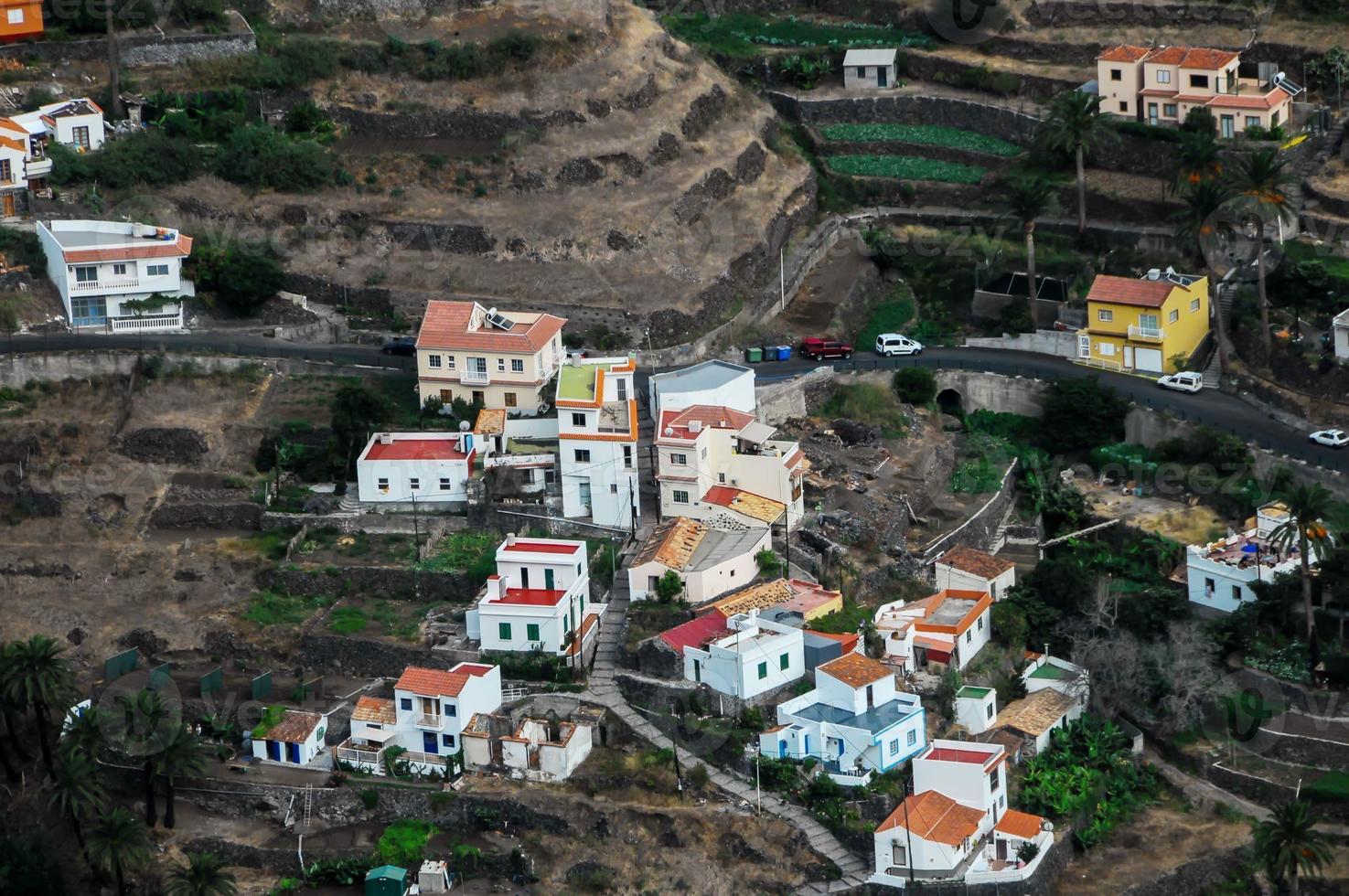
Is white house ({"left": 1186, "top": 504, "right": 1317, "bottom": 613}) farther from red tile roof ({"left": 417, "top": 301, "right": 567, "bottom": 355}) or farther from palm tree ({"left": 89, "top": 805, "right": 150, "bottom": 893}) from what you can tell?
palm tree ({"left": 89, "top": 805, "right": 150, "bottom": 893})

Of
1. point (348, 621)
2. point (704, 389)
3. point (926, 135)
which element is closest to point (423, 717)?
point (348, 621)

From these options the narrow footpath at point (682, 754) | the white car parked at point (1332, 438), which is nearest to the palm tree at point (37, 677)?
the narrow footpath at point (682, 754)

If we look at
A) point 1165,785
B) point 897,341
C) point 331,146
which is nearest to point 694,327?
point 897,341

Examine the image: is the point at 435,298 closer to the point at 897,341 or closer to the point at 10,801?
the point at 897,341

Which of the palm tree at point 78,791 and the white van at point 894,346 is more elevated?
the white van at point 894,346

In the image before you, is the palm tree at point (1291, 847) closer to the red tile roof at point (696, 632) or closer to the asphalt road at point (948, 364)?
the red tile roof at point (696, 632)

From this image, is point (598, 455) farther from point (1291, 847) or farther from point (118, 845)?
point (1291, 847)
